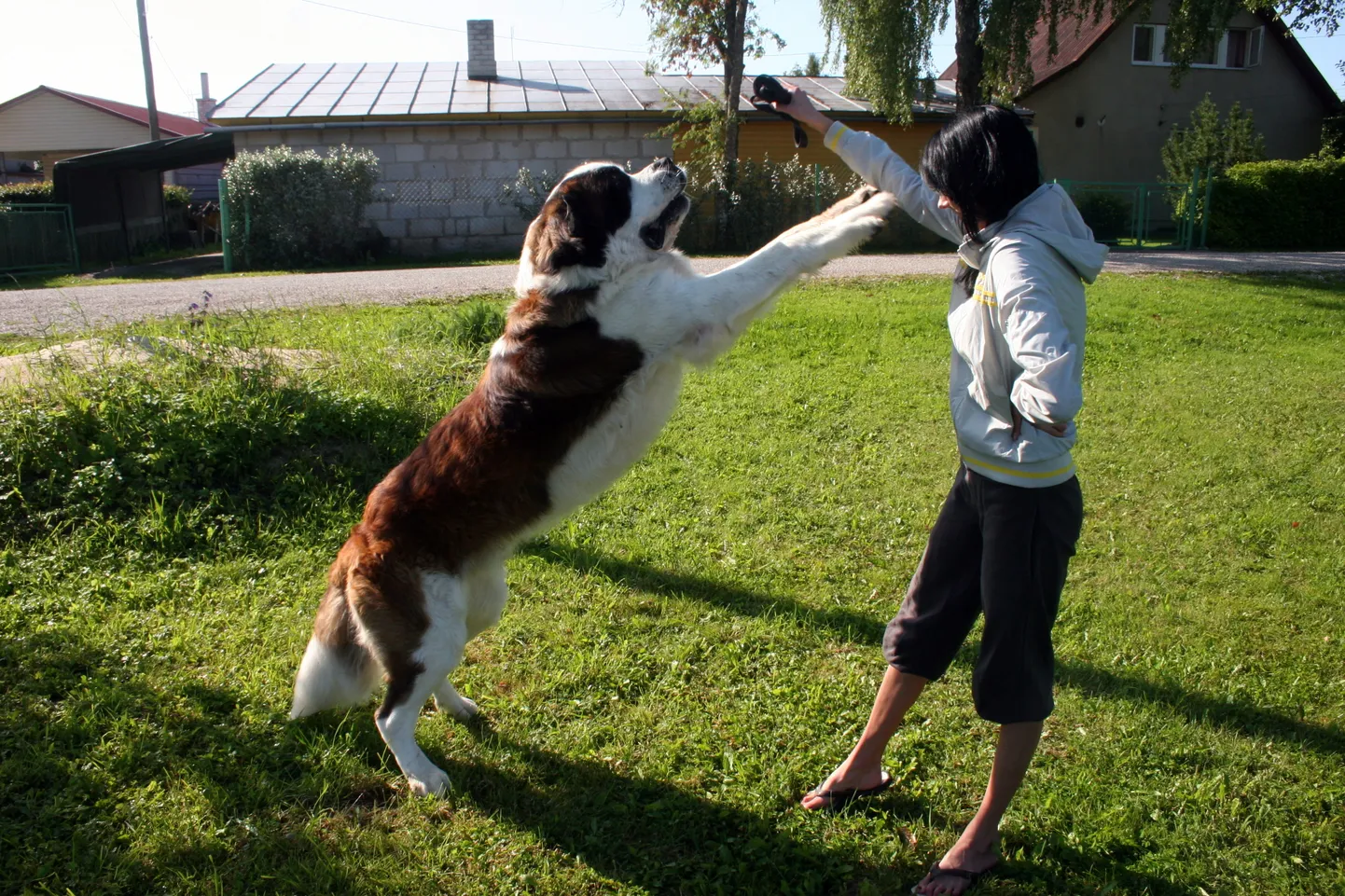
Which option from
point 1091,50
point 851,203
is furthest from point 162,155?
point 1091,50

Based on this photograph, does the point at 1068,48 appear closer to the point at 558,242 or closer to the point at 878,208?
the point at 878,208

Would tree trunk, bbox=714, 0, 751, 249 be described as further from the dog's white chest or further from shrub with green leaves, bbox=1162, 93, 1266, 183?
the dog's white chest

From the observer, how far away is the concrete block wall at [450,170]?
21.9 metres

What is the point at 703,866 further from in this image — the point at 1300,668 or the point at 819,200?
the point at 819,200

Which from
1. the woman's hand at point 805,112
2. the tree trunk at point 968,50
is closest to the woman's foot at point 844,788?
the woman's hand at point 805,112

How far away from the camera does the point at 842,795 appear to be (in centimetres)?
326

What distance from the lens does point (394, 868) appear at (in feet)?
9.82

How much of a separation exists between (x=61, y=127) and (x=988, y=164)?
Result: 1916 inches

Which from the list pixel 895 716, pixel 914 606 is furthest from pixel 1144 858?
pixel 914 606

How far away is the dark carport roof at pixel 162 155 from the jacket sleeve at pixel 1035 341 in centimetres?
2319

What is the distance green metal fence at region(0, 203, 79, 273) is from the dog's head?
2058 centimetres

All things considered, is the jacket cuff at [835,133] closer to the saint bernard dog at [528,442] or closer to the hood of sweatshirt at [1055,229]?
the saint bernard dog at [528,442]

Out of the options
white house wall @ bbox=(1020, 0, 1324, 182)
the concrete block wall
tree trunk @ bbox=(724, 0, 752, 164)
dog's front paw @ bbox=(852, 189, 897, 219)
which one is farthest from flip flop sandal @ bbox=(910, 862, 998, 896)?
white house wall @ bbox=(1020, 0, 1324, 182)

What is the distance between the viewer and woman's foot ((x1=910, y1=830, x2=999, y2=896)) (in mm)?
2814
